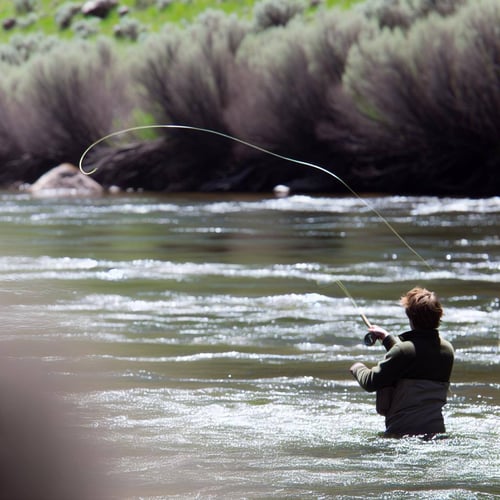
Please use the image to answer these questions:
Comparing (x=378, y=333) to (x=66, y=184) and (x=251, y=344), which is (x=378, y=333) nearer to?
(x=251, y=344)

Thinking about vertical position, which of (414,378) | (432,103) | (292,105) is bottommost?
(292,105)

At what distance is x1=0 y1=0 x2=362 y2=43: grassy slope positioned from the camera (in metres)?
81.1

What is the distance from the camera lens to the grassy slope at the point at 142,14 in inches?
3194

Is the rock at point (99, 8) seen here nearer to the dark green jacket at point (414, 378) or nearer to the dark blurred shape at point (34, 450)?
the dark green jacket at point (414, 378)

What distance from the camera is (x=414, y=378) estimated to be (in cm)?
571

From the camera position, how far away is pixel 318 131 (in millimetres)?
34719

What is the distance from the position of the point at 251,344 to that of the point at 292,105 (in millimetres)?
26816

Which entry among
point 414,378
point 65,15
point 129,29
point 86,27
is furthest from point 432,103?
point 65,15

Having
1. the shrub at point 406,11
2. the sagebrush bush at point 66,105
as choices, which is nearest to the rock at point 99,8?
the sagebrush bush at point 66,105

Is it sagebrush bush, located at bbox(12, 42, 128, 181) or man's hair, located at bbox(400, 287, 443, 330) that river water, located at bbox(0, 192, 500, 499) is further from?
sagebrush bush, located at bbox(12, 42, 128, 181)

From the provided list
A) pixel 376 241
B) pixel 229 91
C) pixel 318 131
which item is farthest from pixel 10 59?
pixel 376 241

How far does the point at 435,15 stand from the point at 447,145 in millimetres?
3558

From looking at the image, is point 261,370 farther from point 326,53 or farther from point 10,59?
point 10,59

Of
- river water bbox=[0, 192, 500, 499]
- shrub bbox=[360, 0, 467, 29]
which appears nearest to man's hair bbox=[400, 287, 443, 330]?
river water bbox=[0, 192, 500, 499]
